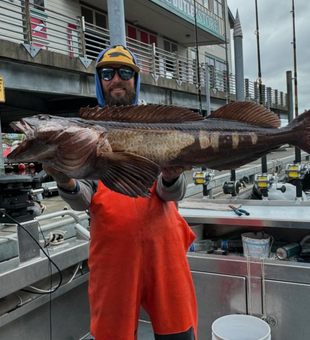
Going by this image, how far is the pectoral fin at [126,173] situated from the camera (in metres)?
1.45

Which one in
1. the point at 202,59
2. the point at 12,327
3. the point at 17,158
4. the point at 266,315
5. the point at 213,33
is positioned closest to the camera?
the point at 17,158

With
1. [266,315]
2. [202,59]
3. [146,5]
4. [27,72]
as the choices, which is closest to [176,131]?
[266,315]

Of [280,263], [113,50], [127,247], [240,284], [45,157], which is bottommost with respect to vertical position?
[240,284]

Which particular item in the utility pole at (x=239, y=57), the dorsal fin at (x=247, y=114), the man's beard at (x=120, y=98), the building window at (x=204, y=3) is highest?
the building window at (x=204, y=3)

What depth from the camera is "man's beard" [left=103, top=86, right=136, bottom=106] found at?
206 cm

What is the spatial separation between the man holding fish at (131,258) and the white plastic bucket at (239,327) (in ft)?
2.49

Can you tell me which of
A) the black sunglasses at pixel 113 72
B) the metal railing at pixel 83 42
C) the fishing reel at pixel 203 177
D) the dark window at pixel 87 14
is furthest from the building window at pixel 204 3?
the black sunglasses at pixel 113 72

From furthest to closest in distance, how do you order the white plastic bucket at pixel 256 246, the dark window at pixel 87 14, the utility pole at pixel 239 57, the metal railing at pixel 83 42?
the dark window at pixel 87 14
the metal railing at pixel 83 42
the utility pole at pixel 239 57
the white plastic bucket at pixel 256 246

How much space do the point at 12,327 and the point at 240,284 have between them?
1775mm

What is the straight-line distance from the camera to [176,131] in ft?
5.45

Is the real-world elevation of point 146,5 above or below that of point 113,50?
above

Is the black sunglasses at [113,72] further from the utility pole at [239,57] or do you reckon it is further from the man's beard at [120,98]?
the utility pole at [239,57]

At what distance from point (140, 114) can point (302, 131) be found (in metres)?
0.79

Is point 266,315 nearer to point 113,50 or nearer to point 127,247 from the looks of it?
point 127,247
